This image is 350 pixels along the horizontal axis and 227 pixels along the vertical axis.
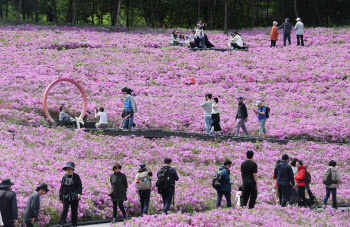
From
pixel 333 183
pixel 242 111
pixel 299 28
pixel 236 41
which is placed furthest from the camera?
pixel 236 41

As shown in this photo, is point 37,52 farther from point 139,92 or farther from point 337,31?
point 337,31

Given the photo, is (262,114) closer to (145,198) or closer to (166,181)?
(166,181)

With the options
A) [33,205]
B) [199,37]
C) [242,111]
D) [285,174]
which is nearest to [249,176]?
[285,174]

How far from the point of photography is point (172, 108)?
31688 millimetres

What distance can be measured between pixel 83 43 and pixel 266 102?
21.6m

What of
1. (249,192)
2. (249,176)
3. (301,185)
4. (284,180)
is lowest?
(301,185)

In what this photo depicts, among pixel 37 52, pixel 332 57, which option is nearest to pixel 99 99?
pixel 37 52

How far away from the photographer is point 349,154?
24078 mm

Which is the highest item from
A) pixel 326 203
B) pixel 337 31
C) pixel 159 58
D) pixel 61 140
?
pixel 337 31

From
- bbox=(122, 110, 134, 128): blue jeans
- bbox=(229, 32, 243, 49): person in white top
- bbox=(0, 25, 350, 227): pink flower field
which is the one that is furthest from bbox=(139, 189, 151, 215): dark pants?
bbox=(229, 32, 243, 49): person in white top

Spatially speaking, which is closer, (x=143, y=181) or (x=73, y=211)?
(x=73, y=211)

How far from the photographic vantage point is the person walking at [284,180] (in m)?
16.0

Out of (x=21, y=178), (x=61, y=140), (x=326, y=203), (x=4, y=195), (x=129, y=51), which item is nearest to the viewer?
(x=4, y=195)

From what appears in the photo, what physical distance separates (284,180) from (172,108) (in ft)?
53.2
